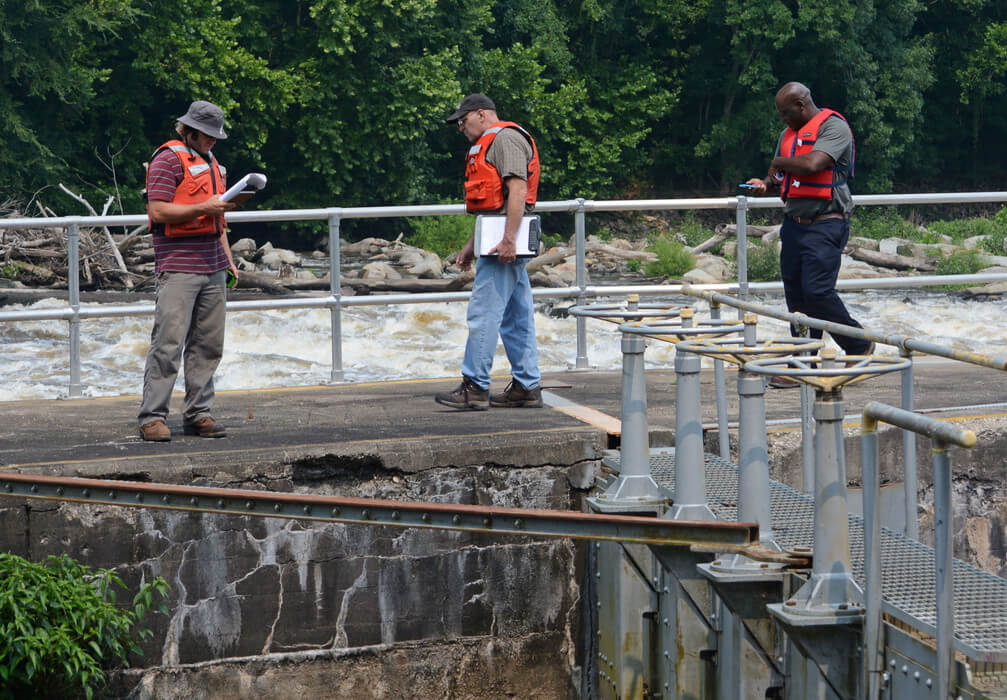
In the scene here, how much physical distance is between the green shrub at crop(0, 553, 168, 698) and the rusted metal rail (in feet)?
2.03

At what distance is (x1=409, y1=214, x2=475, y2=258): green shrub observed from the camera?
3114 cm

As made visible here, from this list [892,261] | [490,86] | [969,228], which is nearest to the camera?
[892,261]

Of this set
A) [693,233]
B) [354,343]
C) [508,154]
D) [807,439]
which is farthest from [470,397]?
[693,233]

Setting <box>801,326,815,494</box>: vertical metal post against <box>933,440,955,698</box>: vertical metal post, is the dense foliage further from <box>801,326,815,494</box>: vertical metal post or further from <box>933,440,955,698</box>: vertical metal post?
<box>933,440,955,698</box>: vertical metal post

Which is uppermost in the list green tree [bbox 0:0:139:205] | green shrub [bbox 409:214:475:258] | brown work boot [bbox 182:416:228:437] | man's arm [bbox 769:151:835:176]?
green tree [bbox 0:0:139:205]

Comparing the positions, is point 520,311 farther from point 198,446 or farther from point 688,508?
point 688,508

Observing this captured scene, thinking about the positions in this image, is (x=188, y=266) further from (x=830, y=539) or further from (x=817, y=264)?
(x=830, y=539)

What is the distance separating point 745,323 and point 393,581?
188 centimetres

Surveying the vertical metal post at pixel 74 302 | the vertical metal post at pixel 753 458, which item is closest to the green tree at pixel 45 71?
the vertical metal post at pixel 74 302

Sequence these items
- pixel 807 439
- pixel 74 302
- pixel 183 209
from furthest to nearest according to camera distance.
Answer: pixel 74 302, pixel 183 209, pixel 807 439

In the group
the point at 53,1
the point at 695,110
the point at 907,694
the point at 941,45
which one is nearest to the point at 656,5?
the point at 695,110

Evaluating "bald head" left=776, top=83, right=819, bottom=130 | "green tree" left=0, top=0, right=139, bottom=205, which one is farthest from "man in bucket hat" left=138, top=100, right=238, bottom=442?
"green tree" left=0, top=0, right=139, bottom=205

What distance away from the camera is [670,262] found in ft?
92.6

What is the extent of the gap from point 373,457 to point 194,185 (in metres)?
1.55
